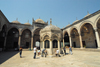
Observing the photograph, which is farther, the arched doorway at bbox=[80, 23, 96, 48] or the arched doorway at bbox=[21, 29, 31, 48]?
the arched doorway at bbox=[21, 29, 31, 48]

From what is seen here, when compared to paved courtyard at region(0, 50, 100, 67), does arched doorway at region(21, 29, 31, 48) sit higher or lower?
higher

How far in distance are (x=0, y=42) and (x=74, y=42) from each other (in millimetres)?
22643

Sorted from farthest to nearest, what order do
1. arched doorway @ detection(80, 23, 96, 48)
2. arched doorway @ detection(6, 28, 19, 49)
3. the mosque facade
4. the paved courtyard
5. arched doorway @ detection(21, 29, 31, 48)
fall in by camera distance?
arched doorway @ detection(21, 29, 31, 48) → arched doorway @ detection(6, 28, 19, 49) → arched doorway @ detection(80, 23, 96, 48) → the mosque facade → the paved courtyard

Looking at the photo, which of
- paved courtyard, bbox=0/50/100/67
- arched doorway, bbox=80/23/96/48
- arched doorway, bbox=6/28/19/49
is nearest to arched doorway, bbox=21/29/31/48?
arched doorway, bbox=6/28/19/49

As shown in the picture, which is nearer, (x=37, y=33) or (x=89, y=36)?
(x=89, y=36)

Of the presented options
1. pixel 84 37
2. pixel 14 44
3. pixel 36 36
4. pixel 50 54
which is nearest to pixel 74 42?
pixel 84 37

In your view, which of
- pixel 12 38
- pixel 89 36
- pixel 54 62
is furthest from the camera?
pixel 12 38

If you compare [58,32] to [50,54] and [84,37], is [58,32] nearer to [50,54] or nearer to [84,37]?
[50,54]

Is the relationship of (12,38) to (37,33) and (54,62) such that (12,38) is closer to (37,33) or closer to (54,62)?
(37,33)

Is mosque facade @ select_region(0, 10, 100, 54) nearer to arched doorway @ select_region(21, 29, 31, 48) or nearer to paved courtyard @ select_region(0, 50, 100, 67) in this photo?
arched doorway @ select_region(21, 29, 31, 48)

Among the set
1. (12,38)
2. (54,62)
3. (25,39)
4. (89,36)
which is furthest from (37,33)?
(54,62)

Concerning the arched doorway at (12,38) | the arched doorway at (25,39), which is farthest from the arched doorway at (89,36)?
the arched doorway at (12,38)

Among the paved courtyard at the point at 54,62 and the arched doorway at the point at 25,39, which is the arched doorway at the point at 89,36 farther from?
the arched doorway at the point at 25,39

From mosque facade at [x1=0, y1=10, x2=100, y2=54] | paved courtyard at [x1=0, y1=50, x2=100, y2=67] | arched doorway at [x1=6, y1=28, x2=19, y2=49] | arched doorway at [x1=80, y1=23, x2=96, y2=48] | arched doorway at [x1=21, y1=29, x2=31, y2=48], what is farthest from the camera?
arched doorway at [x1=21, y1=29, x2=31, y2=48]
